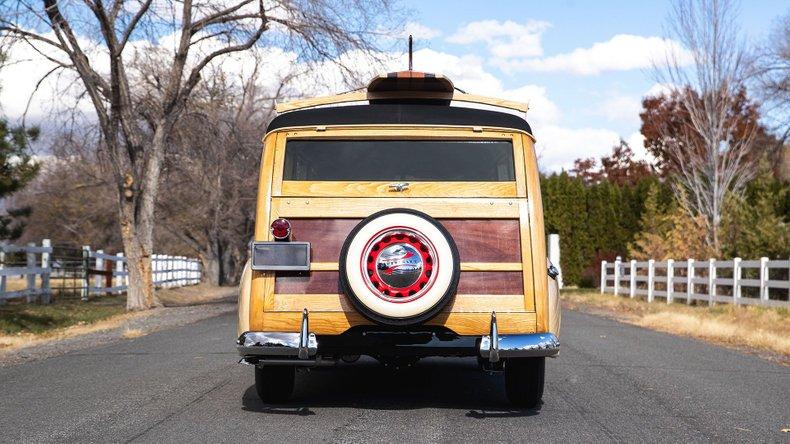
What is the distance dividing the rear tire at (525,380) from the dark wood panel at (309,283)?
158 centimetres

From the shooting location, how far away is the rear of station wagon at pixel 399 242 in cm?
636

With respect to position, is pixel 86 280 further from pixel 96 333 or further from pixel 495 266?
pixel 495 266

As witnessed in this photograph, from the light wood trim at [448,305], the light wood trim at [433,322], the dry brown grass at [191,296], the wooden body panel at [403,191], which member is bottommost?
the dry brown grass at [191,296]

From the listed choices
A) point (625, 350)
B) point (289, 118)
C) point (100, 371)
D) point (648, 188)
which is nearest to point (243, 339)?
point (289, 118)

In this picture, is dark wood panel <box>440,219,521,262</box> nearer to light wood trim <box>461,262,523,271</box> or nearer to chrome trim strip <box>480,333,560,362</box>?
light wood trim <box>461,262,523,271</box>

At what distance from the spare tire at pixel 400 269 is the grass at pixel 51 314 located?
11.3m

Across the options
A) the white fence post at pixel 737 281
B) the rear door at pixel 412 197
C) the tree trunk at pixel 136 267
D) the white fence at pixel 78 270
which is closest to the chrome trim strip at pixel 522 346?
the rear door at pixel 412 197

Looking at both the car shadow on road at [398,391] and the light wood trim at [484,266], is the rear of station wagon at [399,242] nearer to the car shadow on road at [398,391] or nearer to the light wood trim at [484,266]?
the light wood trim at [484,266]

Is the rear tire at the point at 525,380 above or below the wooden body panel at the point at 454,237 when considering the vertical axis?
below

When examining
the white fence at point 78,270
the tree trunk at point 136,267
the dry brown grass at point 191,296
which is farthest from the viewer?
the dry brown grass at point 191,296

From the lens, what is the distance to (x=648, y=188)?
40.4 meters

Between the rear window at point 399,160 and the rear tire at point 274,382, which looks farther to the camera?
the rear tire at point 274,382

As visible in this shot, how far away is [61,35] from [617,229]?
26.9 meters

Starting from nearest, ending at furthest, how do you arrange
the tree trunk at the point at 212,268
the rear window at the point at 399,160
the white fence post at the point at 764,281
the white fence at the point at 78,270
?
the rear window at the point at 399,160, the white fence post at the point at 764,281, the white fence at the point at 78,270, the tree trunk at the point at 212,268
